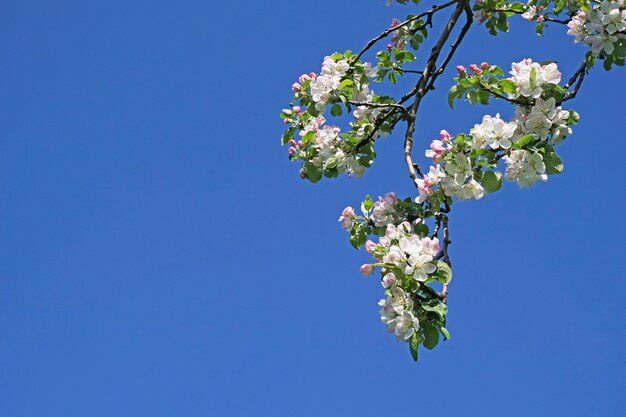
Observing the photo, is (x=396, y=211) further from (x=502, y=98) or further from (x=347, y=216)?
(x=502, y=98)

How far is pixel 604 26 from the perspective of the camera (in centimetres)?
350

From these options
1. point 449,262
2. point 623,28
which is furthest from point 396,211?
point 623,28

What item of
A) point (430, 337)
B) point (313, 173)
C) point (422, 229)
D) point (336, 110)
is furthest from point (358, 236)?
point (430, 337)

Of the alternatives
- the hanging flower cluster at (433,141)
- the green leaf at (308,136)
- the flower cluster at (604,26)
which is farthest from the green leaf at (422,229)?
the flower cluster at (604,26)

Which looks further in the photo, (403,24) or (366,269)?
(403,24)

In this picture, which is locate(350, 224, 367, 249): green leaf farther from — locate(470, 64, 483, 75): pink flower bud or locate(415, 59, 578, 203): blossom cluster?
locate(470, 64, 483, 75): pink flower bud

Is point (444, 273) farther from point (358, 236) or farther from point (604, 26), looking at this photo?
point (604, 26)

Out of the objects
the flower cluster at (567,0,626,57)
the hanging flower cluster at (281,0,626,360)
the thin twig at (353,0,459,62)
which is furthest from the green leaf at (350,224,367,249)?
the flower cluster at (567,0,626,57)

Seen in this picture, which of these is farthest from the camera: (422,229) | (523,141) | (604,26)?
(604,26)

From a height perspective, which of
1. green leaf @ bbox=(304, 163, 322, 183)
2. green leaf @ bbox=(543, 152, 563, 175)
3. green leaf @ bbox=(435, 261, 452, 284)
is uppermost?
green leaf @ bbox=(304, 163, 322, 183)

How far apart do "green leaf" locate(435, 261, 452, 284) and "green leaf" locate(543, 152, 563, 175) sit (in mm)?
557

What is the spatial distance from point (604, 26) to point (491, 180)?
1390 millimetres

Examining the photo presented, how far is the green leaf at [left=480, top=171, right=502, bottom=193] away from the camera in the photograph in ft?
8.40

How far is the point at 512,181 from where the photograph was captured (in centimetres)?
261
